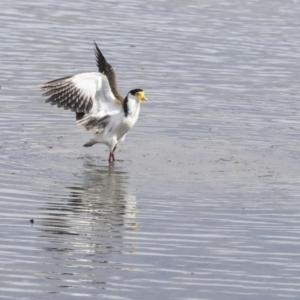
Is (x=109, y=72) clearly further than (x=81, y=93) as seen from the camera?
Answer: Yes

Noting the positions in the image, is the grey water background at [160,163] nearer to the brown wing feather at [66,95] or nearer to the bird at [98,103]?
the bird at [98,103]

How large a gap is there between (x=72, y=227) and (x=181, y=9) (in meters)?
15.6

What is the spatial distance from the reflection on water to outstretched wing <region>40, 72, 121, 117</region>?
1.24 metres

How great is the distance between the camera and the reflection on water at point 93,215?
1000 cm

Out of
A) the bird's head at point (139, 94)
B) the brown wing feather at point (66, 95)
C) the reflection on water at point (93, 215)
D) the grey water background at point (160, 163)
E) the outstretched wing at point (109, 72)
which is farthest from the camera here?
the outstretched wing at point (109, 72)

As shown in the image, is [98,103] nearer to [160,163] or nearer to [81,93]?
[81,93]

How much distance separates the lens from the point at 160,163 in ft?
45.2

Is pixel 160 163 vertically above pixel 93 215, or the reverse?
pixel 93 215

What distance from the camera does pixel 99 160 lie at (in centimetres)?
1445

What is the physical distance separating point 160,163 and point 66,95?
154cm

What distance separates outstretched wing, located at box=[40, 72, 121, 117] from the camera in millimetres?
14172

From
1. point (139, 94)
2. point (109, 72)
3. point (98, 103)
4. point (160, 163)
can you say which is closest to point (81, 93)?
point (98, 103)

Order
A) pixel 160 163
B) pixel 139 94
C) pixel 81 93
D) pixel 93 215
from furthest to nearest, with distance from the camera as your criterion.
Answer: pixel 139 94, pixel 81 93, pixel 160 163, pixel 93 215

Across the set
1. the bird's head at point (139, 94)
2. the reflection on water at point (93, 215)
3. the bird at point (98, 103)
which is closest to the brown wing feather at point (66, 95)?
the bird at point (98, 103)
